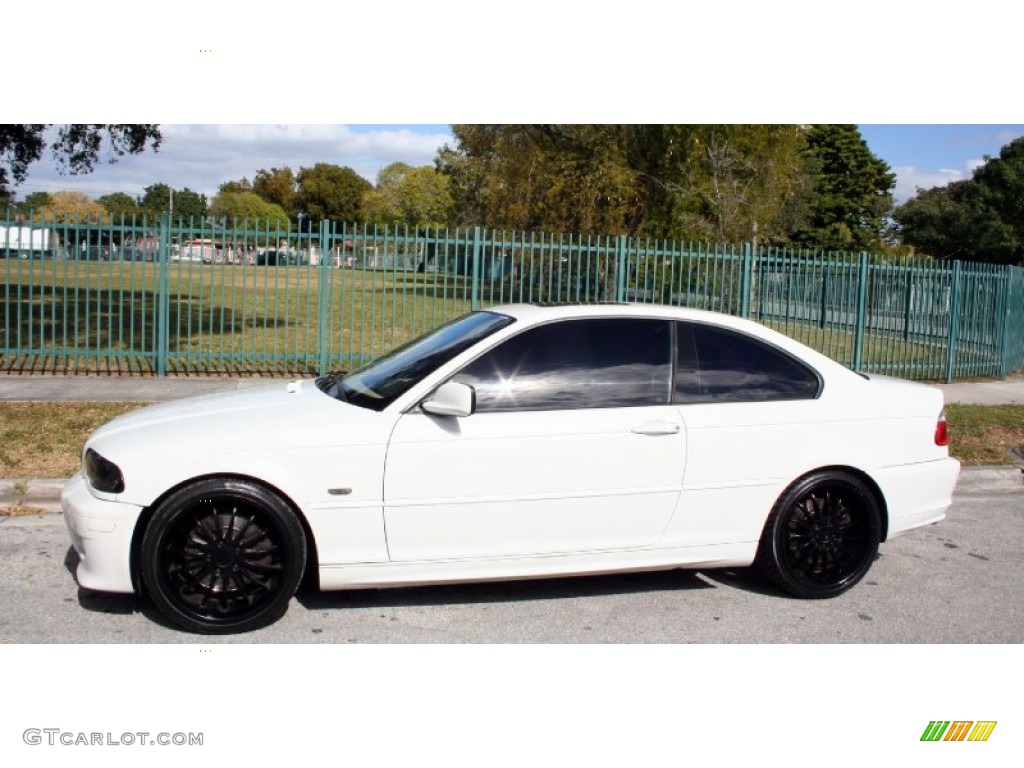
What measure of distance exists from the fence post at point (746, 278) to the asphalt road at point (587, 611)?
7.92m

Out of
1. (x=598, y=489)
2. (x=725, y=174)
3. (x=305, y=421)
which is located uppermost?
(x=725, y=174)

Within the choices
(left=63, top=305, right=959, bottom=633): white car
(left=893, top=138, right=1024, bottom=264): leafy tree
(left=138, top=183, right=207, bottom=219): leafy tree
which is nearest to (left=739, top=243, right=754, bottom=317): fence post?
(left=63, top=305, right=959, bottom=633): white car

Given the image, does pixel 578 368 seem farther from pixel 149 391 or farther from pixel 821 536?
pixel 149 391

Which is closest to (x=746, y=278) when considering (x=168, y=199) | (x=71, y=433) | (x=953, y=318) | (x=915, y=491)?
(x=953, y=318)

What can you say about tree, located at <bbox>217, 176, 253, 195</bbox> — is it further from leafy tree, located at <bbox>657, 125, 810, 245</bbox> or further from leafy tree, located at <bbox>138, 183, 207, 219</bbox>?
leafy tree, located at <bbox>657, 125, 810, 245</bbox>

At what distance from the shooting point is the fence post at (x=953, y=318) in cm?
1509

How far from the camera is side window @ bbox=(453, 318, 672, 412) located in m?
4.86

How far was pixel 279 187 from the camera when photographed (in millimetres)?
86938

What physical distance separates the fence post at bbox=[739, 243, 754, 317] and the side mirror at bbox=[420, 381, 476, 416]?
31.9 feet

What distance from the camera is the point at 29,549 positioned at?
5.89 metres

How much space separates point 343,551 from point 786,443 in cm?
237
